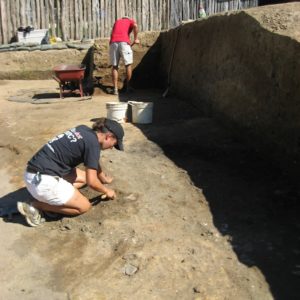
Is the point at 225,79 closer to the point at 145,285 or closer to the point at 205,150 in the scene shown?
the point at 205,150

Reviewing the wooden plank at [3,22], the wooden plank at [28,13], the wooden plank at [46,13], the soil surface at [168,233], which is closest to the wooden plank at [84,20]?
the wooden plank at [46,13]

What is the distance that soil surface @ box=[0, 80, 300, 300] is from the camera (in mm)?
3279

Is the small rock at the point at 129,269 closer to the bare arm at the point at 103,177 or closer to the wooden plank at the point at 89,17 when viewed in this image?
the bare arm at the point at 103,177

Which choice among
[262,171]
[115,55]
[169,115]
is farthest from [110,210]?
[115,55]

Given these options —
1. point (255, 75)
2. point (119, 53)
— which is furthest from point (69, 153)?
point (119, 53)

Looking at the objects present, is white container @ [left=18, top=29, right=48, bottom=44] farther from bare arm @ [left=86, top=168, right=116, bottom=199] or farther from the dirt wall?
bare arm @ [left=86, top=168, right=116, bottom=199]

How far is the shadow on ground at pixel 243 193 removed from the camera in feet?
11.2

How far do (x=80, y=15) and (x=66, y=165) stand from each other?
33.3ft

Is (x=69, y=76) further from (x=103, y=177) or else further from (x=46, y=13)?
(x=103, y=177)

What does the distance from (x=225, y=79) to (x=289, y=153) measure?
2012 millimetres

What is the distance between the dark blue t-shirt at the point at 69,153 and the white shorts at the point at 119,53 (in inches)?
222

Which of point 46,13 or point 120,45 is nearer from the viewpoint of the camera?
point 120,45

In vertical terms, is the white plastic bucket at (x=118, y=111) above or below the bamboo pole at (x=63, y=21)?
below

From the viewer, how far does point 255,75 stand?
5.43 metres
